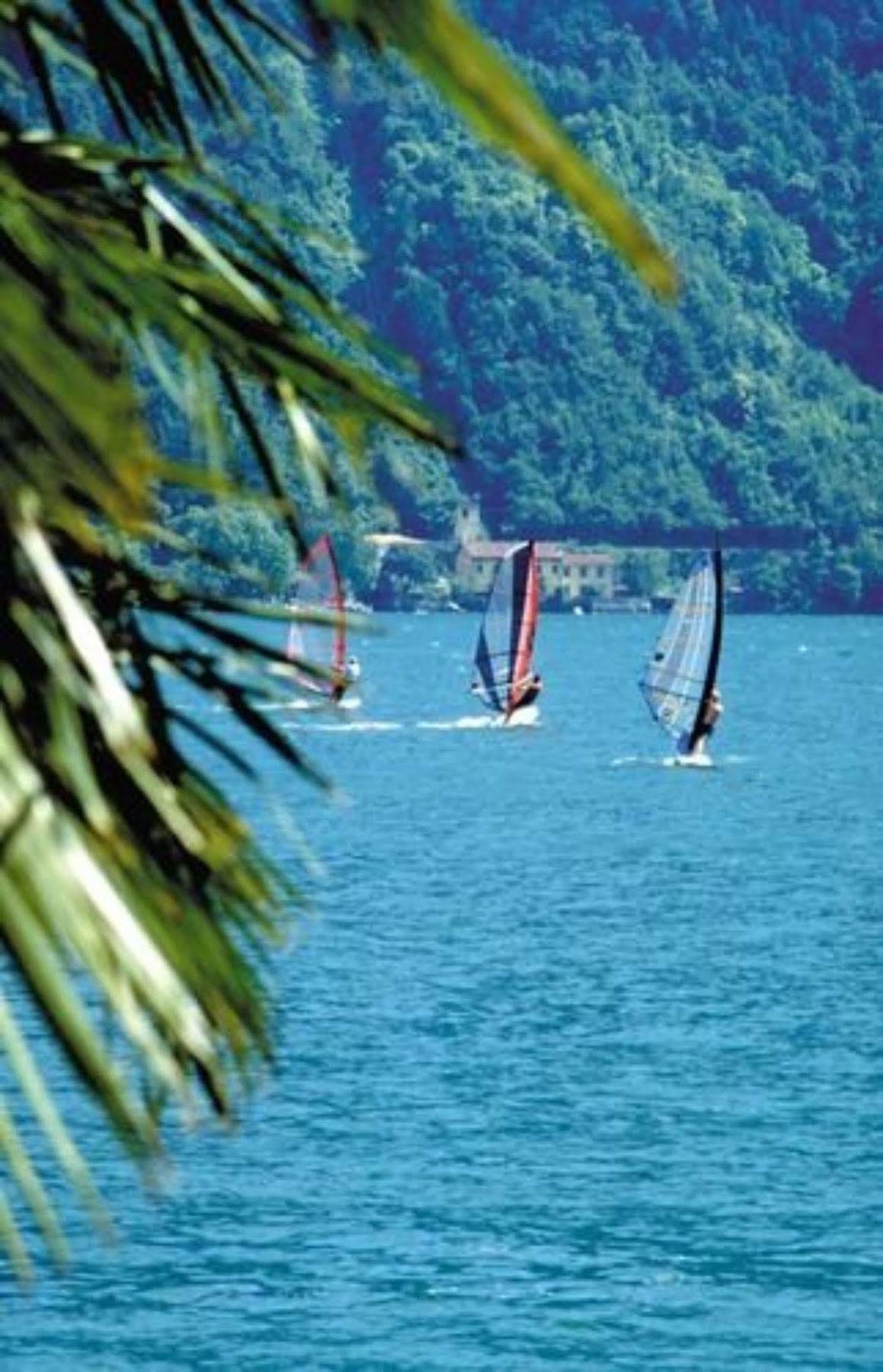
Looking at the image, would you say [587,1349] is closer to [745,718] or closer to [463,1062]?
[463,1062]

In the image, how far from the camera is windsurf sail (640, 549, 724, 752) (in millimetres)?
92875

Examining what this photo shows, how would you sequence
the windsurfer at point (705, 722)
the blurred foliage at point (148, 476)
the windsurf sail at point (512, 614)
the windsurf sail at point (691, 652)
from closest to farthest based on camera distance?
the blurred foliage at point (148, 476), the windsurf sail at point (691, 652), the windsurfer at point (705, 722), the windsurf sail at point (512, 614)

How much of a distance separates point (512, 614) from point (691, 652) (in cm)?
1148

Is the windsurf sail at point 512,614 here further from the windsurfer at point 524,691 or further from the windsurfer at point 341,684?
the windsurfer at point 341,684

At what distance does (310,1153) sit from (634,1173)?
3.36 metres

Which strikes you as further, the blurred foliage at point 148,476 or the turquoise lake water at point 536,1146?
the turquoise lake water at point 536,1146

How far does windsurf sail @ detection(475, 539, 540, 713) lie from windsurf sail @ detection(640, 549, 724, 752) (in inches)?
223

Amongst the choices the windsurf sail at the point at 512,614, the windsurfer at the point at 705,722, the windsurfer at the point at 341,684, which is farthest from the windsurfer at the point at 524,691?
the windsurfer at the point at 341,684

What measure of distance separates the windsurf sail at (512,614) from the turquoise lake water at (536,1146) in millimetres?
19787

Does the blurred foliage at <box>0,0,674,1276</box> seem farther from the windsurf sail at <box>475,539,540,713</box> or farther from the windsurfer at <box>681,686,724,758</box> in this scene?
the windsurf sail at <box>475,539,540,713</box>

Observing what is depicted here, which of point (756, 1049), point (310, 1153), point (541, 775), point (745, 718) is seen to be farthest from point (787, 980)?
point (745, 718)

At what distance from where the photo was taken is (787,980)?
59094 mm

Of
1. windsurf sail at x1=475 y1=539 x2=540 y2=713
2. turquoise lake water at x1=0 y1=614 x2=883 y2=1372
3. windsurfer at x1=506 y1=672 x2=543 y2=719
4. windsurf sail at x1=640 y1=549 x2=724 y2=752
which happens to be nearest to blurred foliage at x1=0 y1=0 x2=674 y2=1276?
turquoise lake water at x1=0 y1=614 x2=883 y2=1372

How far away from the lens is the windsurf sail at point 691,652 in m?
92.9
